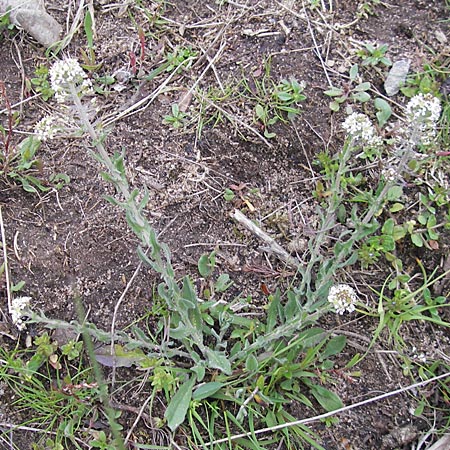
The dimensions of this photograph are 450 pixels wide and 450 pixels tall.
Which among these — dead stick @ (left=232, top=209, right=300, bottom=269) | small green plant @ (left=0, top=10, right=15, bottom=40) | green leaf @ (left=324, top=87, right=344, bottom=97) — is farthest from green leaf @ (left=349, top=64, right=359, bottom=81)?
small green plant @ (left=0, top=10, right=15, bottom=40)

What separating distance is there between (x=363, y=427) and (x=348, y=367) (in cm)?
23

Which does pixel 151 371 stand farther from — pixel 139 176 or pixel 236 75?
pixel 236 75

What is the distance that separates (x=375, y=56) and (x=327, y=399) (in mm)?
1692

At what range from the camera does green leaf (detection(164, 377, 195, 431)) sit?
6.72ft

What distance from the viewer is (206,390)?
2.08m

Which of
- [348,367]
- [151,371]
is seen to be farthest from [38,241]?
[348,367]

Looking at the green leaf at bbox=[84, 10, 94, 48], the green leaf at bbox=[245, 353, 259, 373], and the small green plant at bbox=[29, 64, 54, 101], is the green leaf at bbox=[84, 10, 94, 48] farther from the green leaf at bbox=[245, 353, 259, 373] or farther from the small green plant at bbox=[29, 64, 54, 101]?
the green leaf at bbox=[245, 353, 259, 373]

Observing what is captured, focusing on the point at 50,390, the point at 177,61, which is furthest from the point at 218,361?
the point at 177,61

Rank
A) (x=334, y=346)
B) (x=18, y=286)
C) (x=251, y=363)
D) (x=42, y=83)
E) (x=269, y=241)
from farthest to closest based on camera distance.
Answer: (x=42, y=83) < (x=269, y=241) < (x=18, y=286) < (x=334, y=346) < (x=251, y=363)

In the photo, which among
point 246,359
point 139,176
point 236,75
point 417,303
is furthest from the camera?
point 236,75

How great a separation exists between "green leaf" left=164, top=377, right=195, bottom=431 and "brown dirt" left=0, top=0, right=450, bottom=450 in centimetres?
15

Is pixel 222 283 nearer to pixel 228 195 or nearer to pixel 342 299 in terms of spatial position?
pixel 228 195

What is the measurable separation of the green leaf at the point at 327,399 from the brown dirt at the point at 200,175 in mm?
64

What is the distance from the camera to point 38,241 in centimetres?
242
